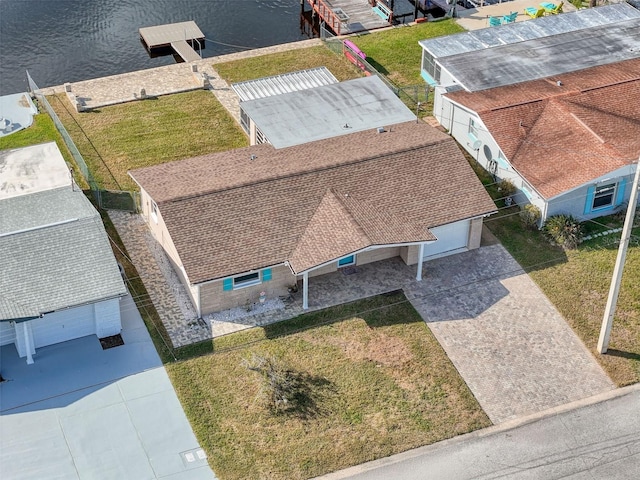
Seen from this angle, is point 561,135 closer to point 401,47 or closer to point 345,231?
point 345,231

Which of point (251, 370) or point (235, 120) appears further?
point (235, 120)

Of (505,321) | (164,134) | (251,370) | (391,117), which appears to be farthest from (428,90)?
(251,370)

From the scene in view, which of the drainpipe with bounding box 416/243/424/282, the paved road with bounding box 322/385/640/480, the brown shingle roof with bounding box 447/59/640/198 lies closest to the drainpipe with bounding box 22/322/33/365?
the paved road with bounding box 322/385/640/480

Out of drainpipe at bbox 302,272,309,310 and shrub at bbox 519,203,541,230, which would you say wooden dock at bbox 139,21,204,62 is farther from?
drainpipe at bbox 302,272,309,310

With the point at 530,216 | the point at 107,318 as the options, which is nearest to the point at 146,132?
the point at 107,318

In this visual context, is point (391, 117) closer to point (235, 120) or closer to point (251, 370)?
point (235, 120)

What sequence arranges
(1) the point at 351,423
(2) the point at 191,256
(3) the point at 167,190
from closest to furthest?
(1) the point at 351,423, (2) the point at 191,256, (3) the point at 167,190

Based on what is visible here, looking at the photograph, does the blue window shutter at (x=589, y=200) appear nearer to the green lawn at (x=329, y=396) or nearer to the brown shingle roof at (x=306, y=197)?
the brown shingle roof at (x=306, y=197)
